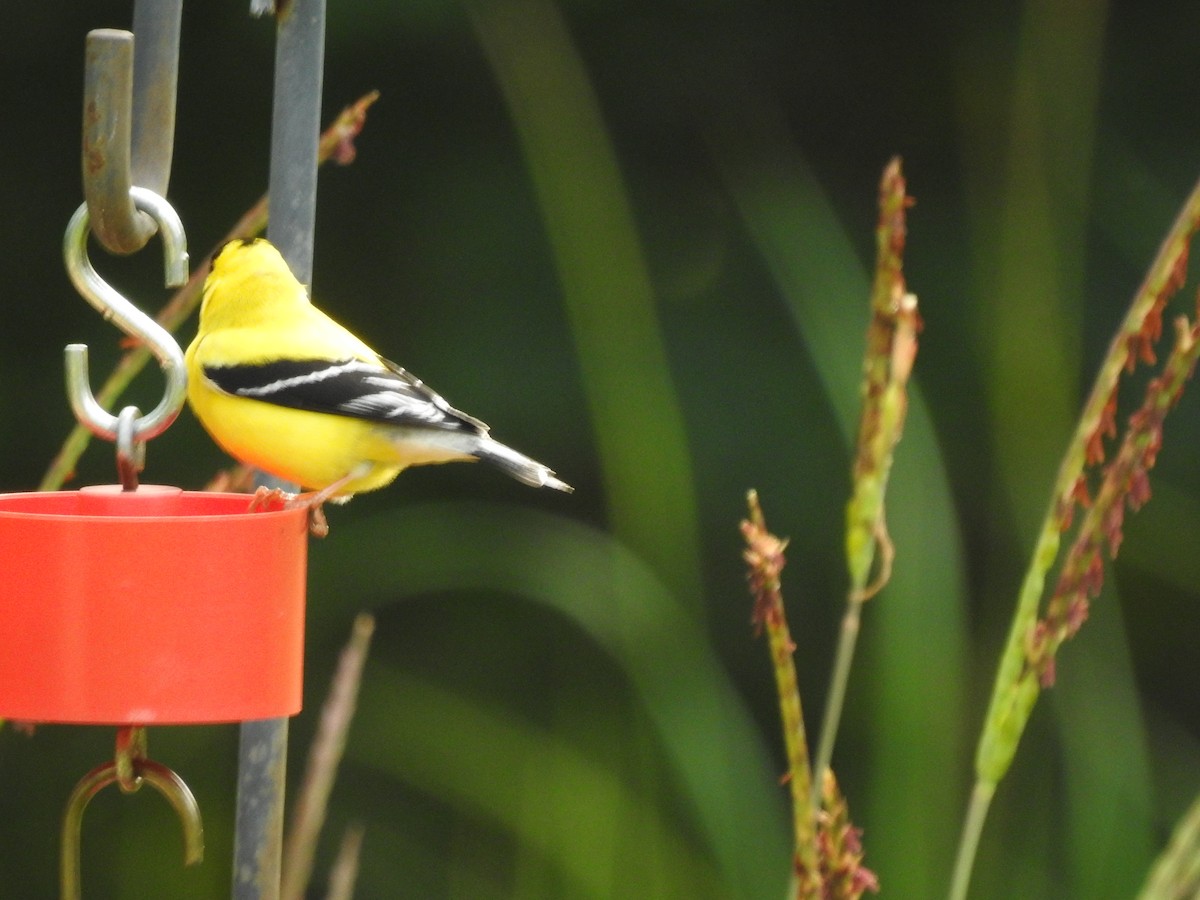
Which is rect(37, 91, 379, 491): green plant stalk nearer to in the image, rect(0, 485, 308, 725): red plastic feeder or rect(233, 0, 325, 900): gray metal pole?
rect(233, 0, 325, 900): gray metal pole

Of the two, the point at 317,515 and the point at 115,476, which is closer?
the point at 317,515

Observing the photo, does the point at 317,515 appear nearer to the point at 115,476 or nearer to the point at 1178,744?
the point at 115,476

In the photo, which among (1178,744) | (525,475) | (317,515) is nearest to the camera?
(317,515)

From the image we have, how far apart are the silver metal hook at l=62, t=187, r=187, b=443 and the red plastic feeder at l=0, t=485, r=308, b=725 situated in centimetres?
7

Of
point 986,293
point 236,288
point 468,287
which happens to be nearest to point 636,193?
point 468,287

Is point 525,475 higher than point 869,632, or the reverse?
point 525,475

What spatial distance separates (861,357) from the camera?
234cm

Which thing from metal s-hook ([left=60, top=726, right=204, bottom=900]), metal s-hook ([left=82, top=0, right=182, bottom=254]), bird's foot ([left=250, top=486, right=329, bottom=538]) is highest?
metal s-hook ([left=82, top=0, right=182, bottom=254])

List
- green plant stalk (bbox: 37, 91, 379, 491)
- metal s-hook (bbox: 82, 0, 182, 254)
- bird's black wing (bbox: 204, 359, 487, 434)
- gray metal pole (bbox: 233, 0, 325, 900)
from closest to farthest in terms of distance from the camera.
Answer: metal s-hook (bbox: 82, 0, 182, 254), gray metal pole (bbox: 233, 0, 325, 900), green plant stalk (bbox: 37, 91, 379, 491), bird's black wing (bbox: 204, 359, 487, 434)

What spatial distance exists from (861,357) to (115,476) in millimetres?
1365

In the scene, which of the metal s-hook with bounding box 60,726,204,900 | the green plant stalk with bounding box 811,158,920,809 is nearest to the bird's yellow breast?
the metal s-hook with bounding box 60,726,204,900

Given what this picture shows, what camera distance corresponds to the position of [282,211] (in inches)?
48.0

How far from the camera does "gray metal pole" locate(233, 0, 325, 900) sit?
3.84 ft

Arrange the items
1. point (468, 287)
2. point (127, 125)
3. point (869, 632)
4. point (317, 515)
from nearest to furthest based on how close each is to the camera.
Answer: point (127, 125) → point (317, 515) → point (869, 632) → point (468, 287)
